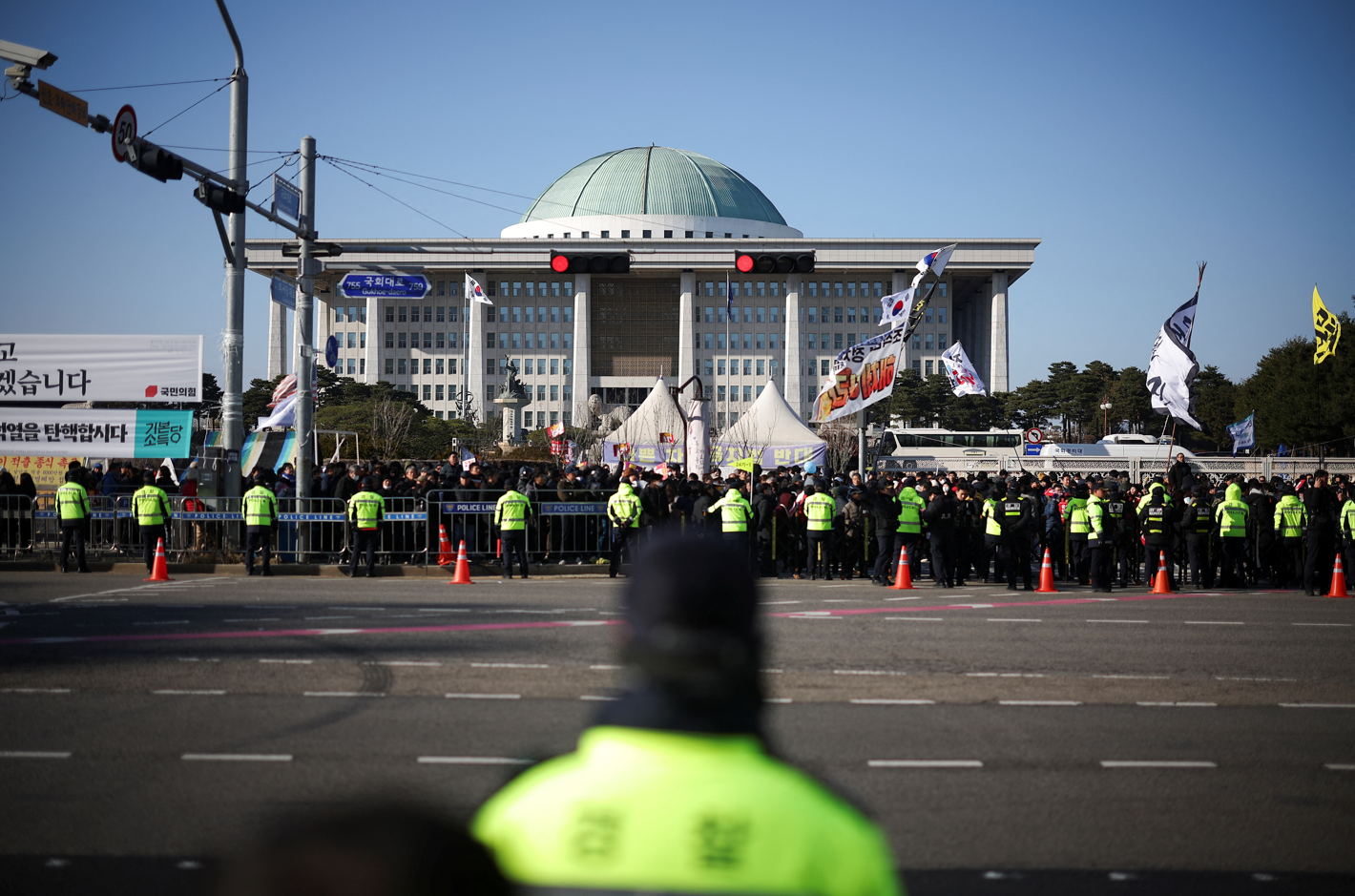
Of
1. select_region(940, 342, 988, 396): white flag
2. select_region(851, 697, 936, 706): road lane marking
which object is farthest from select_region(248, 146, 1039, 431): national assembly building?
select_region(851, 697, 936, 706): road lane marking

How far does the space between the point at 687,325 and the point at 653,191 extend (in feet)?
77.6

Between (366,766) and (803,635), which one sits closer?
(366,766)

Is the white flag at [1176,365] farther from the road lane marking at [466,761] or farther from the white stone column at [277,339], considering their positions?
the white stone column at [277,339]

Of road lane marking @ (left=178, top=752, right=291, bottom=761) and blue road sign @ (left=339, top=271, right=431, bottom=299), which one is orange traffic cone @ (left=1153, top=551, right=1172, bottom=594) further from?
road lane marking @ (left=178, top=752, right=291, bottom=761)

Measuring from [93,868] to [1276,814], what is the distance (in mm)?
5603

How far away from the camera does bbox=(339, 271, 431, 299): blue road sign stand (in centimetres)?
2086

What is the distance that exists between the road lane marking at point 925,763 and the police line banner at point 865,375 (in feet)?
65.1

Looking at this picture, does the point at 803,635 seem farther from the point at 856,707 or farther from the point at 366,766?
the point at 366,766

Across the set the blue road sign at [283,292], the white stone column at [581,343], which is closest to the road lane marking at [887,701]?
the blue road sign at [283,292]

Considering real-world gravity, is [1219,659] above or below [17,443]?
below

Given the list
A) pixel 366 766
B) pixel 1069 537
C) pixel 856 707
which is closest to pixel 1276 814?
pixel 856 707

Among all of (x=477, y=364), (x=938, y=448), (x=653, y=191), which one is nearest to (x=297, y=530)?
(x=938, y=448)

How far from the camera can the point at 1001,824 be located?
5.56 m

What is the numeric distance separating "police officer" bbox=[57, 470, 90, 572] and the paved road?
4661mm
